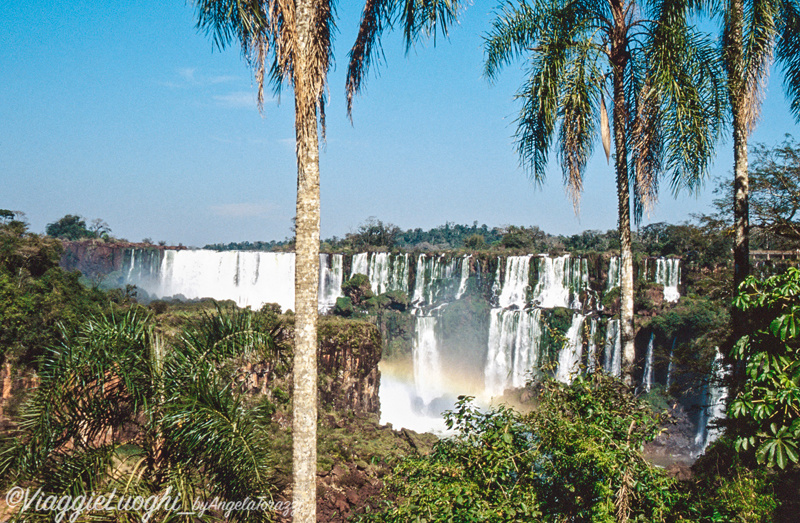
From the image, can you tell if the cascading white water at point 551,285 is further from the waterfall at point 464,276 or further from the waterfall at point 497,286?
the waterfall at point 464,276

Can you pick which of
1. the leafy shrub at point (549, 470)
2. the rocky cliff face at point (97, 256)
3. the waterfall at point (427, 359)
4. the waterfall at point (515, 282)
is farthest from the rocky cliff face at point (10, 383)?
the waterfall at point (515, 282)

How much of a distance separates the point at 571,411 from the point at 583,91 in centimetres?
323


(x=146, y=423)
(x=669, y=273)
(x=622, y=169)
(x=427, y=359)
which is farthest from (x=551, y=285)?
(x=146, y=423)

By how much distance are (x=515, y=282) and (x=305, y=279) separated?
103ft

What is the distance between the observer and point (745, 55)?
6.88 metres

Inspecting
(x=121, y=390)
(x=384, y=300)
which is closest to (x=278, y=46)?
(x=121, y=390)

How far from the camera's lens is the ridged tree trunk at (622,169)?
6.19 metres

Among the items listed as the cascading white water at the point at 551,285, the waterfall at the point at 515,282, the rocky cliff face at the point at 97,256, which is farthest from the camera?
the rocky cliff face at the point at 97,256

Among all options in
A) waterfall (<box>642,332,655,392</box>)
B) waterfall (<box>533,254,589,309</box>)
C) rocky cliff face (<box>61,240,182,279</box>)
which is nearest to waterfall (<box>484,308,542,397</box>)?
waterfall (<box>533,254,589,309</box>)

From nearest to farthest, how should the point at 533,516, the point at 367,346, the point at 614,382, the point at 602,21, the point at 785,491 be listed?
the point at 533,516, the point at 614,382, the point at 785,491, the point at 602,21, the point at 367,346

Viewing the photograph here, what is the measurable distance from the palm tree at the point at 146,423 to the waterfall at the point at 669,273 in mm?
29469

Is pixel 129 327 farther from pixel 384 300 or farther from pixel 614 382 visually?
pixel 384 300

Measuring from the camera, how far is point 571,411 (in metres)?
4.63

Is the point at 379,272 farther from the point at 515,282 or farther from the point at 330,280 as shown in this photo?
the point at 515,282
